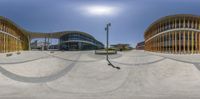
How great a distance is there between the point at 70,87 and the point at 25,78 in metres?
5.05

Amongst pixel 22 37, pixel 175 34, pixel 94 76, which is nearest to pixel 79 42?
pixel 22 37

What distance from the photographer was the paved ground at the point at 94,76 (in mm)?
11727

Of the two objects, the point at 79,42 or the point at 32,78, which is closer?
the point at 32,78

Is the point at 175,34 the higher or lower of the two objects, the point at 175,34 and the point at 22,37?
the higher

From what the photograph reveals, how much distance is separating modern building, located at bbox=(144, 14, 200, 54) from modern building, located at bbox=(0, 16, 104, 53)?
23.6 feet

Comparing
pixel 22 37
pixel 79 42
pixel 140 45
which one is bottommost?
pixel 140 45

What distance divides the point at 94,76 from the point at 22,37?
10154mm

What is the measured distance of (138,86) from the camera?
45.4ft

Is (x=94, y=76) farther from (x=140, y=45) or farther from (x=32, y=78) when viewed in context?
(x=140, y=45)

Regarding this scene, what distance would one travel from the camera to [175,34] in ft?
65.5

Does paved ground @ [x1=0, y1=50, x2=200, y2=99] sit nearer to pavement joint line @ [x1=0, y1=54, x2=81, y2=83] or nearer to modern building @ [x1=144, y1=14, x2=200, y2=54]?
pavement joint line @ [x1=0, y1=54, x2=81, y2=83]

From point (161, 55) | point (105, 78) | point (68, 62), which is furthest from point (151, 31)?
point (68, 62)

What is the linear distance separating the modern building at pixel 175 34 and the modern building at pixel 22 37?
7.20 meters

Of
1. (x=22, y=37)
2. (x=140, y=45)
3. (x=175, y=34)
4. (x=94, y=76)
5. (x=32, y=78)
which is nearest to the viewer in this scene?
(x=32, y=78)
